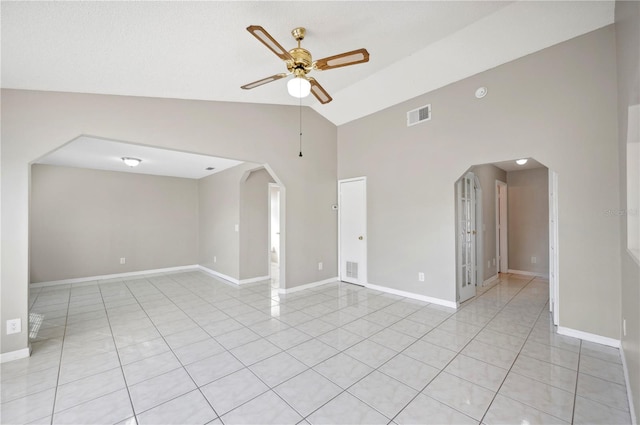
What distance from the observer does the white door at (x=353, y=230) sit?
498cm

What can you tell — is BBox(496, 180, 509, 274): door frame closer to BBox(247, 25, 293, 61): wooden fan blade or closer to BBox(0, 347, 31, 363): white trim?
BBox(247, 25, 293, 61): wooden fan blade

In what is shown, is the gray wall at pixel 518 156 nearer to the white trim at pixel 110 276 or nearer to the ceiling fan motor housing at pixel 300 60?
the ceiling fan motor housing at pixel 300 60

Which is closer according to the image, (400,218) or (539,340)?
(539,340)

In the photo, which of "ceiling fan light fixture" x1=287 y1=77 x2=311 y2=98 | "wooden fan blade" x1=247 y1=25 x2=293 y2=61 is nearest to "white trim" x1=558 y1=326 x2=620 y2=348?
"ceiling fan light fixture" x1=287 y1=77 x2=311 y2=98

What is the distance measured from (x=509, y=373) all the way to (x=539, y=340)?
0.93 meters

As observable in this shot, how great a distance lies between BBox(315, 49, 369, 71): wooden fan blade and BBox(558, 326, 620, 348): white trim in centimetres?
355

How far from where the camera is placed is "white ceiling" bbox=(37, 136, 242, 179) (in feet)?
12.9

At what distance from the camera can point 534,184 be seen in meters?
5.86

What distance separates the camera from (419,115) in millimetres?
4113

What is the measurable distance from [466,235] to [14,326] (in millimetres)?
5651

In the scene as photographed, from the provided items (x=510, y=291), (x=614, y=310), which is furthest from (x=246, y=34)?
(x=510, y=291)

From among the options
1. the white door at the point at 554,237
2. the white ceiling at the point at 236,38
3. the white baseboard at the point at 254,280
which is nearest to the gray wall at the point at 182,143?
the white ceiling at the point at 236,38

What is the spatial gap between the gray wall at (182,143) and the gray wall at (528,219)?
170 inches

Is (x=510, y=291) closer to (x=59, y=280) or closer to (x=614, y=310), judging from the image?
(x=614, y=310)
